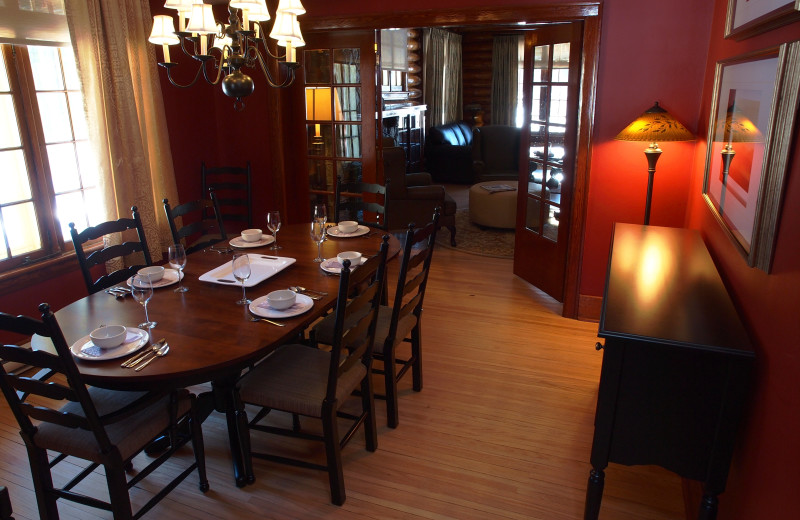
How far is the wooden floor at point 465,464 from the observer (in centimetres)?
223

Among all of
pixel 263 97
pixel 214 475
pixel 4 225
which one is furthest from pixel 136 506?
pixel 263 97

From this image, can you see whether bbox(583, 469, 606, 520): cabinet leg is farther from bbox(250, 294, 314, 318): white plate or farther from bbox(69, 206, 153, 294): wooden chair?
bbox(69, 206, 153, 294): wooden chair

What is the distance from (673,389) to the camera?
168cm

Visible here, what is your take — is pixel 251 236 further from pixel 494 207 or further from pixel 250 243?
pixel 494 207

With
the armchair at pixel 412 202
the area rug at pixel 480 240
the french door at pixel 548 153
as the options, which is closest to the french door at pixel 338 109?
the armchair at pixel 412 202

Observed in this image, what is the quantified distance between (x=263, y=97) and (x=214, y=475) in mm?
3144

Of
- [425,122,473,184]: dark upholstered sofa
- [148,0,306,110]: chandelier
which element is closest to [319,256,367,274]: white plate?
[148,0,306,110]: chandelier

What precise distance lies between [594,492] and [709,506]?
0.33m

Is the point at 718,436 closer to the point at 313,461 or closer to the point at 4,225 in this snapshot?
the point at 313,461

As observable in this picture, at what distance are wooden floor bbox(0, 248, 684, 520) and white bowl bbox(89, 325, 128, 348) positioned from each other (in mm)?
761

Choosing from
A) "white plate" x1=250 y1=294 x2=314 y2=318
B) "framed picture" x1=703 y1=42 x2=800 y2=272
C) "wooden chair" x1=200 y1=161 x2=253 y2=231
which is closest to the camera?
"framed picture" x1=703 y1=42 x2=800 y2=272

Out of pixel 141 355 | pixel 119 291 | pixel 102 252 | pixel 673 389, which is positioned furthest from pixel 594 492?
pixel 102 252

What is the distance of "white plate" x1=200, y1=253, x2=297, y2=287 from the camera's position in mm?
2534

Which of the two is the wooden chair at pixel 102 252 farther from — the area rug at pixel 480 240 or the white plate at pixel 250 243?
the area rug at pixel 480 240
